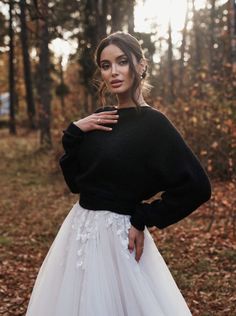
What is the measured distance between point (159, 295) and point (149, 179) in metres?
0.70

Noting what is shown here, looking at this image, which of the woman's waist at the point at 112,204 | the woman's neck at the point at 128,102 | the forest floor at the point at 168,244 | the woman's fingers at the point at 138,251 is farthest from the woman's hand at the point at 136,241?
the forest floor at the point at 168,244

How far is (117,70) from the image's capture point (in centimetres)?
279

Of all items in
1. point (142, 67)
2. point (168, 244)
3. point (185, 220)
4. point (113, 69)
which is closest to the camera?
point (113, 69)

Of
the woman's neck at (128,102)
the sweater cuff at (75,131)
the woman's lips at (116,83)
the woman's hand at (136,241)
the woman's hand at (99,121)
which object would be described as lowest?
the woman's hand at (136,241)

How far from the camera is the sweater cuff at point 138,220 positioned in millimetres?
2732

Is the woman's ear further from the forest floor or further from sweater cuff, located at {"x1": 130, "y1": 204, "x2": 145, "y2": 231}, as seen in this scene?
the forest floor

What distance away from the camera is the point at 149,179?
9.19 feet

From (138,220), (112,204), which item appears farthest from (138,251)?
(112,204)

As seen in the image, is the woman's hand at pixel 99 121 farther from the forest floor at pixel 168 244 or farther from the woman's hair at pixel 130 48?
the forest floor at pixel 168 244

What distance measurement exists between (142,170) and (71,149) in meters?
0.49

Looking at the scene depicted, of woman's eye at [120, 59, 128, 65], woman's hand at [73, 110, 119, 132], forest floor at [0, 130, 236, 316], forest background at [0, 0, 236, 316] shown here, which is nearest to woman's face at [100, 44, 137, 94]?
woman's eye at [120, 59, 128, 65]

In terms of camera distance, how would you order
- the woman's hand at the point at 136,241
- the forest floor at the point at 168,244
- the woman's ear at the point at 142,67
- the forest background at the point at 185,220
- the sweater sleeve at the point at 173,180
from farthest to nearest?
the forest background at the point at 185,220, the forest floor at the point at 168,244, the woman's ear at the point at 142,67, the woman's hand at the point at 136,241, the sweater sleeve at the point at 173,180

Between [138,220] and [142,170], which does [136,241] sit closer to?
[138,220]

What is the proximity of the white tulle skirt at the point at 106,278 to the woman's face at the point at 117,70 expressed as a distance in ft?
2.47
